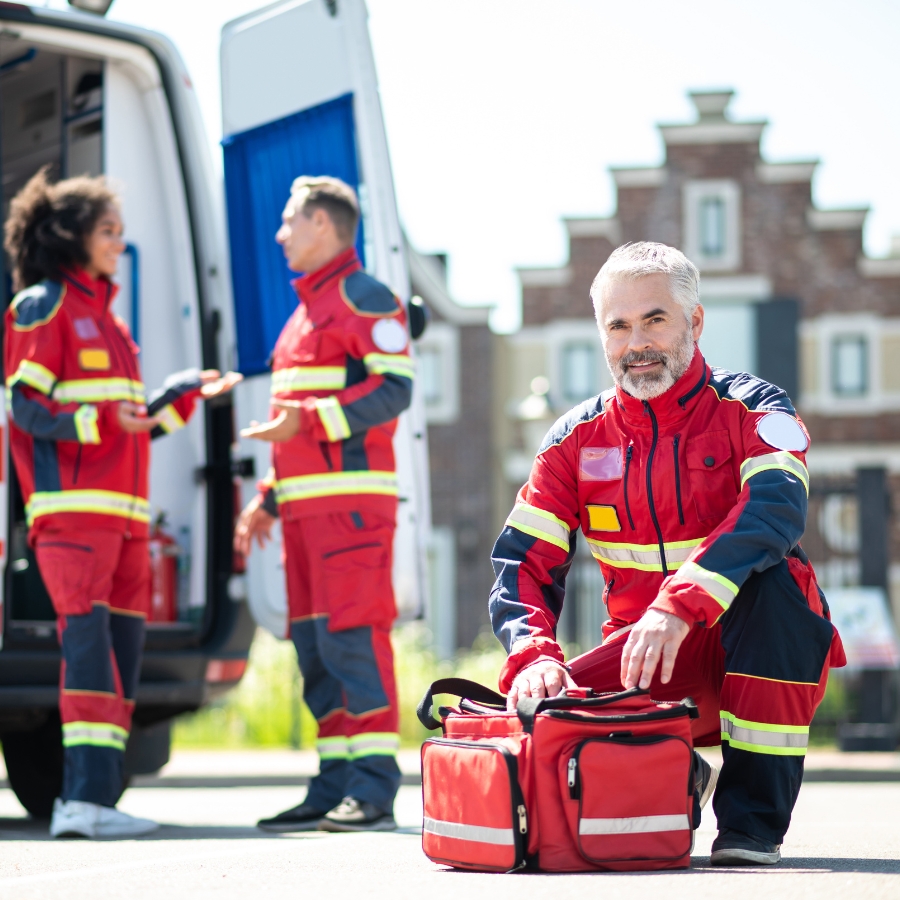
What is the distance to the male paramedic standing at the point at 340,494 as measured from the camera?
16.1ft

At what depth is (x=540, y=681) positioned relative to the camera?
334cm

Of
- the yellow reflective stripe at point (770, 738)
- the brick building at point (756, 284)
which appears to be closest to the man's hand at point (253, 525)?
the yellow reflective stripe at point (770, 738)

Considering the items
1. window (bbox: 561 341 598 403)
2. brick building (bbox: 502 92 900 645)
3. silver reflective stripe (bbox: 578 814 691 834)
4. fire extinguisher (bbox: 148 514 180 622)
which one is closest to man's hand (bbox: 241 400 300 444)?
fire extinguisher (bbox: 148 514 180 622)

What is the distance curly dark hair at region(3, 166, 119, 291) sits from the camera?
5316 millimetres

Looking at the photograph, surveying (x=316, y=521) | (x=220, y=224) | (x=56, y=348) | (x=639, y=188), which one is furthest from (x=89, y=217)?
(x=639, y=188)

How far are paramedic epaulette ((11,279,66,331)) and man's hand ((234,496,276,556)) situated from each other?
863mm

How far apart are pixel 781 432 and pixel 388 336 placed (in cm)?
182

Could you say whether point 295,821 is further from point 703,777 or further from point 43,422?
point 703,777

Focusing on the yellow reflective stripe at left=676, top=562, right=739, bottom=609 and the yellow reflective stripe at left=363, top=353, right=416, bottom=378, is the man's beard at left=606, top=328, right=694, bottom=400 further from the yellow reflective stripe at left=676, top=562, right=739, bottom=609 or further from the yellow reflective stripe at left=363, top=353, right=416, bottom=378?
the yellow reflective stripe at left=363, top=353, right=416, bottom=378

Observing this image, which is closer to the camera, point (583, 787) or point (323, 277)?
point (583, 787)

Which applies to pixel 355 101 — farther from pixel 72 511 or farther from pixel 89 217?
pixel 72 511

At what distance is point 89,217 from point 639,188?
1700cm

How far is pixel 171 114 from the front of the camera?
6074 millimetres

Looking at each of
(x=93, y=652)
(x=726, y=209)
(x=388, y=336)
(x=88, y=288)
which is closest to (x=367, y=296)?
(x=388, y=336)
